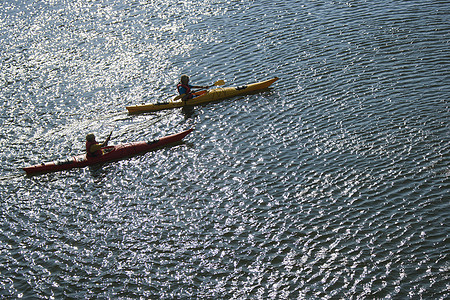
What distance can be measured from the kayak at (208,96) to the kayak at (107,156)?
3.24 meters

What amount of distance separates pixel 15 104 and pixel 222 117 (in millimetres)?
11777

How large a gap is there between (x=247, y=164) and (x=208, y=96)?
20.9ft

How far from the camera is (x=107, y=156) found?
69.0 ft

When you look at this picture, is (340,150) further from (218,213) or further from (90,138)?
(90,138)

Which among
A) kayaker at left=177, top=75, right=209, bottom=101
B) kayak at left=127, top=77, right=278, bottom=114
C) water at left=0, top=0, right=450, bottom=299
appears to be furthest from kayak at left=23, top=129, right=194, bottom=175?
kayaker at left=177, top=75, right=209, bottom=101

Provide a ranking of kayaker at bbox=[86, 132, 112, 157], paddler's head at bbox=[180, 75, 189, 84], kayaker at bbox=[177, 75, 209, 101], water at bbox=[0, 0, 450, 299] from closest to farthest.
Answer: water at bbox=[0, 0, 450, 299]
kayaker at bbox=[86, 132, 112, 157]
kayaker at bbox=[177, 75, 209, 101]
paddler's head at bbox=[180, 75, 189, 84]

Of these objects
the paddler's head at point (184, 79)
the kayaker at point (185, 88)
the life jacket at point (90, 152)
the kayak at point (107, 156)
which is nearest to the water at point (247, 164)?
the kayak at point (107, 156)

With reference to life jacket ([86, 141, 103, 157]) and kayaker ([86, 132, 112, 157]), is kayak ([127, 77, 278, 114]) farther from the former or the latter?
life jacket ([86, 141, 103, 157])

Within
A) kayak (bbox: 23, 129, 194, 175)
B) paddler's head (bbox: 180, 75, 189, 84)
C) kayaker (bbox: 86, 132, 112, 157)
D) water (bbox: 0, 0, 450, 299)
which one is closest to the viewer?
water (bbox: 0, 0, 450, 299)

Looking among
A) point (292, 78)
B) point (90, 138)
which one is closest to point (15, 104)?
point (90, 138)

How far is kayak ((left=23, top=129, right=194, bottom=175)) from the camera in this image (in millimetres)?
20672

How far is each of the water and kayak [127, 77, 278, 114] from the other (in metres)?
0.37

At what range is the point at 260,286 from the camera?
13.8 m

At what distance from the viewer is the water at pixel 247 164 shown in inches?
571
